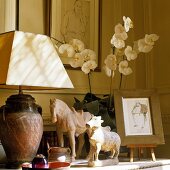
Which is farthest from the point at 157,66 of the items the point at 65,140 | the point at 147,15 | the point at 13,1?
the point at 13,1

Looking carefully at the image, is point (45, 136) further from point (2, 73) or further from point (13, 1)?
point (13, 1)

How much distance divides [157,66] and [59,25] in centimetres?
60

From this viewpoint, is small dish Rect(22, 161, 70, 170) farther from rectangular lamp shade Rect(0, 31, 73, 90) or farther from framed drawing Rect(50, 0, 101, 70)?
framed drawing Rect(50, 0, 101, 70)

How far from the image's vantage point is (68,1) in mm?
1957

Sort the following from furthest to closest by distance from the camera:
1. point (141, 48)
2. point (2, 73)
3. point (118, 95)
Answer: point (141, 48) < point (118, 95) < point (2, 73)

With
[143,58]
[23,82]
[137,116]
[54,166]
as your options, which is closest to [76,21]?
[143,58]

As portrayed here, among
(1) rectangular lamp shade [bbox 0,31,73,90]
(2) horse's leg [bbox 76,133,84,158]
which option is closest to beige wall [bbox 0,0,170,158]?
(2) horse's leg [bbox 76,133,84,158]

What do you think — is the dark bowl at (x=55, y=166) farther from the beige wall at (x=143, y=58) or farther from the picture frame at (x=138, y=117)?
the beige wall at (x=143, y=58)

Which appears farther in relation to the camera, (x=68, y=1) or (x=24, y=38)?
(x=68, y=1)

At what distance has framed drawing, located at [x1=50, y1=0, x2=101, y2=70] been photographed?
6.24 feet

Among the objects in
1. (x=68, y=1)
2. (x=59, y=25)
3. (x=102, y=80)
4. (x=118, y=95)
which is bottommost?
(x=118, y=95)

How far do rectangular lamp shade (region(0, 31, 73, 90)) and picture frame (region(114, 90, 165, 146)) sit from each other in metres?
0.32

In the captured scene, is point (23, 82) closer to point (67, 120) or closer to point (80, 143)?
point (67, 120)

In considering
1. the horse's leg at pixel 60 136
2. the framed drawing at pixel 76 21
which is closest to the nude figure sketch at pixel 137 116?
the horse's leg at pixel 60 136
